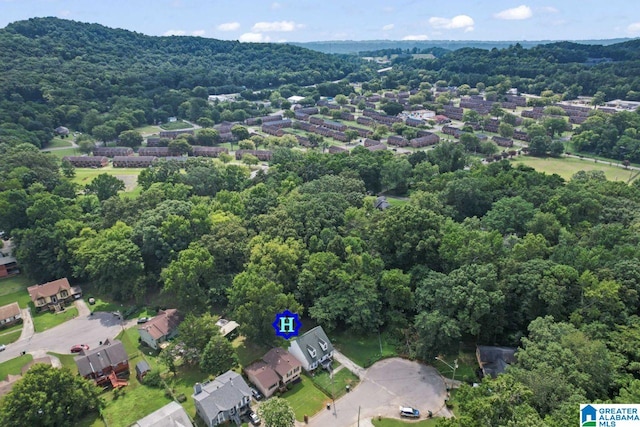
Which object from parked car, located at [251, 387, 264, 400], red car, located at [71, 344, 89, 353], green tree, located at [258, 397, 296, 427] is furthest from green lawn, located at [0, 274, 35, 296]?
green tree, located at [258, 397, 296, 427]

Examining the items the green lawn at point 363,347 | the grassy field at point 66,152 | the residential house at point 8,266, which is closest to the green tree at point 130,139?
the grassy field at point 66,152

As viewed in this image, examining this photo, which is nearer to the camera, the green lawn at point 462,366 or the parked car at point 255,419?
the parked car at point 255,419

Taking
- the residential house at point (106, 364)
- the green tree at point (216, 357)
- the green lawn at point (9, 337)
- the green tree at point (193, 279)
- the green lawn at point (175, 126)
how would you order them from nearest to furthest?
the green tree at point (216, 357)
the residential house at point (106, 364)
the green lawn at point (9, 337)
the green tree at point (193, 279)
the green lawn at point (175, 126)

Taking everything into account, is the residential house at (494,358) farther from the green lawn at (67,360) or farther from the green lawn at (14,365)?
the green lawn at (14,365)

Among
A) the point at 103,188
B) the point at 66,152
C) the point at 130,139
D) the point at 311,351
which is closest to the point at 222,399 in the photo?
the point at 311,351

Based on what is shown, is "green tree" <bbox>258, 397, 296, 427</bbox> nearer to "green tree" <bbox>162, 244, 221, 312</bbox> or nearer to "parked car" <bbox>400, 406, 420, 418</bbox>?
"parked car" <bbox>400, 406, 420, 418</bbox>

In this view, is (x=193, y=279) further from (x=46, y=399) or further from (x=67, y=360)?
(x=46, y=399)

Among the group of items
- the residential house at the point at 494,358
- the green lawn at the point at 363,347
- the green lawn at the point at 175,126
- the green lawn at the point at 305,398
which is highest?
the green lawn at the point at 175,126
